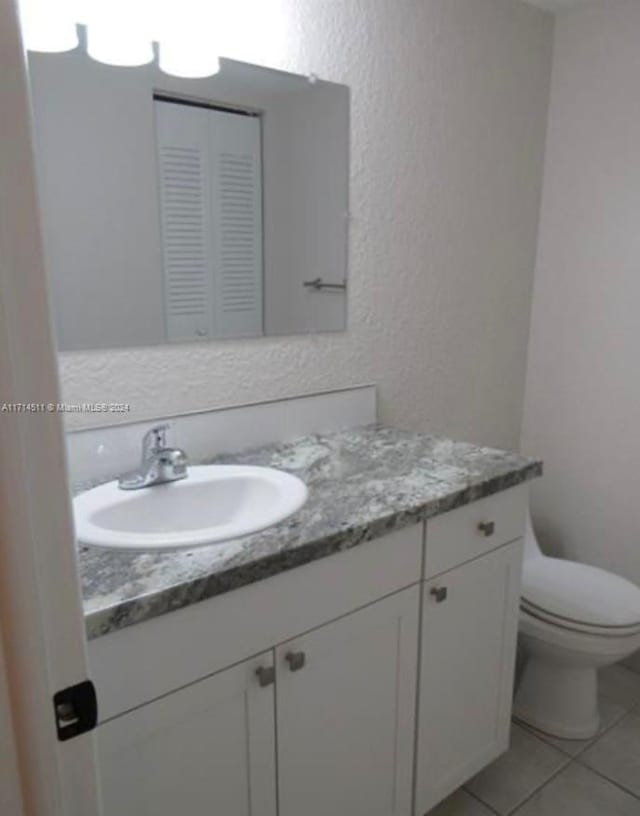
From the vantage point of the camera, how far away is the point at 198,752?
936mm

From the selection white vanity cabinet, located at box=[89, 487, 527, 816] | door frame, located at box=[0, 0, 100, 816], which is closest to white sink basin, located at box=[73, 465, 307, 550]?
white vanity cabinet, located at box=[89, 487, 527, 816]

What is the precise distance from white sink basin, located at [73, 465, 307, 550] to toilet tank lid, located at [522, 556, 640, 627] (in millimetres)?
936

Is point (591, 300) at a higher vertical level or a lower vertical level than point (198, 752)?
higher

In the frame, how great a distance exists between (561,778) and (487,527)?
2.81ft

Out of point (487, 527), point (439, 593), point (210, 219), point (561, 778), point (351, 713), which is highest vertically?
point (210, 219)

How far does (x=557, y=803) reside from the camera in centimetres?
156

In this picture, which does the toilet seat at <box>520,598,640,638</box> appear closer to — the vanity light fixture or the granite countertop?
the granite countertop

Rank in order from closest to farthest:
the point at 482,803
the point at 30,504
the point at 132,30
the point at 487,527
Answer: the point at 30,504, the point at 132,30, the point at 487,527, the point at 482,803

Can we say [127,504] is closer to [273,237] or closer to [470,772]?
[273,237]

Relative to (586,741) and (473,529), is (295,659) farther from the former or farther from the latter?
(586,741)

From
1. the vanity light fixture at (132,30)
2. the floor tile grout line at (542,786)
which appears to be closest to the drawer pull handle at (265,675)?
the floor tile grout line at (542,786)

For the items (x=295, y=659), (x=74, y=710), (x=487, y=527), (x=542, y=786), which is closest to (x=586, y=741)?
(x=542, y=786)

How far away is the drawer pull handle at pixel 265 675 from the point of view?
0.98m

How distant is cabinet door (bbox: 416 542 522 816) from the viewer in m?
1.29
